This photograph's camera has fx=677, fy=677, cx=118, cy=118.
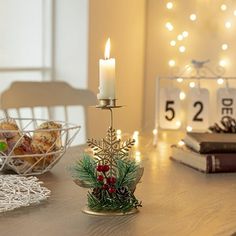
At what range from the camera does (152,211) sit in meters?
1.30

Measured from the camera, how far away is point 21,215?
1.24m

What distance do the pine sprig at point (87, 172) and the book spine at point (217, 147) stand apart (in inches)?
21.8

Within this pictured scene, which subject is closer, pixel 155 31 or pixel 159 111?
pixel 159 111

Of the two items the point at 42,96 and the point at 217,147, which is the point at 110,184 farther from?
the point at 42,96

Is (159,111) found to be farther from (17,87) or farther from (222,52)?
(222,52)

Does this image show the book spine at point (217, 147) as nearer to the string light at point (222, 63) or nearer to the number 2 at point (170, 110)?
the number 2 at point (170, 110)

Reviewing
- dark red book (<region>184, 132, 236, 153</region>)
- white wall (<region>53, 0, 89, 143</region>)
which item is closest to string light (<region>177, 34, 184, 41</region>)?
white wall (<region>53, 0, 89, 143</region>)

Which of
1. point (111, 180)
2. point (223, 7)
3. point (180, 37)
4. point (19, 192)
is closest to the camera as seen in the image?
point (111, 180)

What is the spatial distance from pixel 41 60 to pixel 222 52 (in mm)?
879

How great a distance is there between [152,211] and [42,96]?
135 cm

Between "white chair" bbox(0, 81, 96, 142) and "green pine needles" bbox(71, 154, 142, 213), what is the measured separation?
120cm

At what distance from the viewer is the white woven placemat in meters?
1.31

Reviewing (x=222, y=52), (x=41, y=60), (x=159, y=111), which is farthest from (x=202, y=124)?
(x=41, y=60)

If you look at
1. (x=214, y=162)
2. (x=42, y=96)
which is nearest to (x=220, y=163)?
(x=214, y=162)
